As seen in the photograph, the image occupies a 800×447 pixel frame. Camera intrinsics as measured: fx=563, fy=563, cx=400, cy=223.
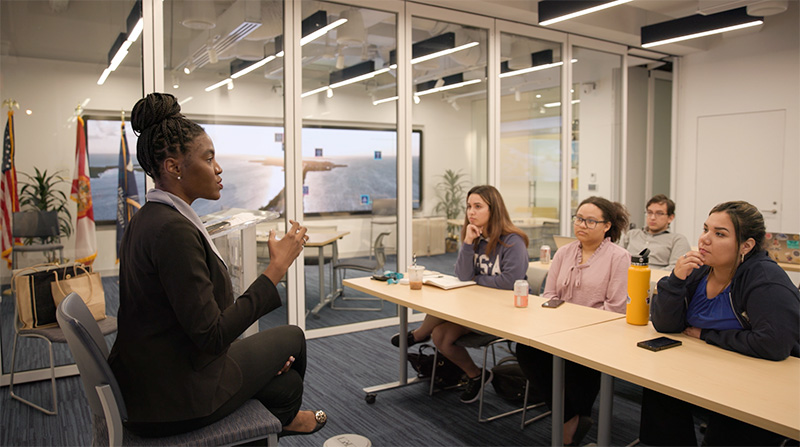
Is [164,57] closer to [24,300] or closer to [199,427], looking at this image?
[24,300]

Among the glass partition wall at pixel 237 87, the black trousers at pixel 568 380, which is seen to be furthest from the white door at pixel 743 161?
Result: the glass partition wall at pixel 237 87

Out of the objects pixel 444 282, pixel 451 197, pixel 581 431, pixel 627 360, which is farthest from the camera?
pixel 451 197

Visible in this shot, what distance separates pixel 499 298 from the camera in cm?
329

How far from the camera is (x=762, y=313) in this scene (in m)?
2.12

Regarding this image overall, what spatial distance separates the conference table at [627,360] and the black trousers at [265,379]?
3.21ft

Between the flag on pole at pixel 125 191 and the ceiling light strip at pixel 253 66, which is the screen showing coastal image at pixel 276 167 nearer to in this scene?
the flag on pole at pixel 125 191

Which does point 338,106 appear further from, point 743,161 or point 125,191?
point 743,161

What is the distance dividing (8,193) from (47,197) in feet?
0.75

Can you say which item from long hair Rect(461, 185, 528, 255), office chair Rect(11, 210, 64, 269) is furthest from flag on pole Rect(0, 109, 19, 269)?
long hair Rect(461, 185, 528, 255)

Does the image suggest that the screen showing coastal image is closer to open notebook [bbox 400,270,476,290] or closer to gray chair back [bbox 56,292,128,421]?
open notebook [bbox 400,270,476,290]

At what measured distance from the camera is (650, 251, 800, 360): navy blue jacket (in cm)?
208

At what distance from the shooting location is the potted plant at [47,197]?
3.91 meters

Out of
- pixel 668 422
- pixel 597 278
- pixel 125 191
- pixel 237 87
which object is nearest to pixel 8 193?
pixel 125 191

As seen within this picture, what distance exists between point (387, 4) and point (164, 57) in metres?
2.06
